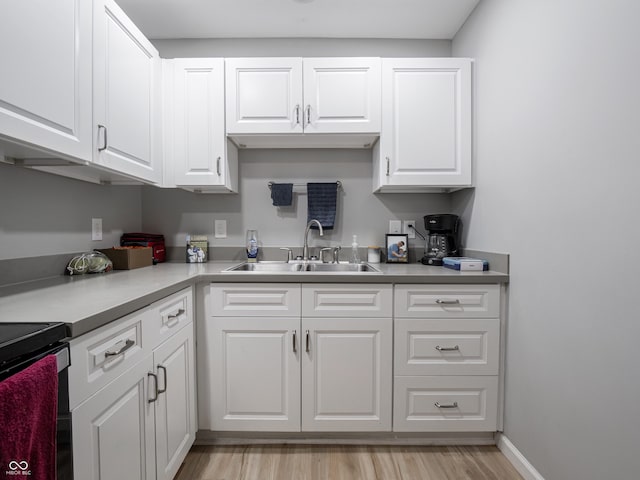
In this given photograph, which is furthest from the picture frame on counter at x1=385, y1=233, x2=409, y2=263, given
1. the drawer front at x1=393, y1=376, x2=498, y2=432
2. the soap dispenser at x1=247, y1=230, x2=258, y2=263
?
the soap dispenser at x1=247, y1=230, x2=258, y2=263

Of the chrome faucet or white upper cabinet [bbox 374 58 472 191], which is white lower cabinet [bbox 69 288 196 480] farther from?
white upper cabinet [bbox 374 58 472 191]

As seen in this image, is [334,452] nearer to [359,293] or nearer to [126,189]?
[359,293]

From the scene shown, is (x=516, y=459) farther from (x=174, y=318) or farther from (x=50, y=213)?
(x=50, y=213)

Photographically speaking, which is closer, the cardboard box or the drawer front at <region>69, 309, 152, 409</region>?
the drawer front at <region>69, 309, 152, 409</region>

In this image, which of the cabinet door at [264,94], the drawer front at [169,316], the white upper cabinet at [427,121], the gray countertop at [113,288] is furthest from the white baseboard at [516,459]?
the cabinet door at [264,94]

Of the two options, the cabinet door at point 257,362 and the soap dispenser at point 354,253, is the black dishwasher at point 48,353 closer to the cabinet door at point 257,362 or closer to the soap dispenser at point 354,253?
the cabinet door at point 257,362

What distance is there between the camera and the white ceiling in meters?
1.87

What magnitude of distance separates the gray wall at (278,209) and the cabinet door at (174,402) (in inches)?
36.7

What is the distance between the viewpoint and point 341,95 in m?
1.92

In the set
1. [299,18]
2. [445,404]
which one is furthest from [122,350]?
[299,18]

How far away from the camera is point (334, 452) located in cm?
164

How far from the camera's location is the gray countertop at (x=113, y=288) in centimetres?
84

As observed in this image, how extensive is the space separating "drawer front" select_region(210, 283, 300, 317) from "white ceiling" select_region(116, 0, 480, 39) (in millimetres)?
1654

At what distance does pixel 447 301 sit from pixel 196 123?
70.4 inches
